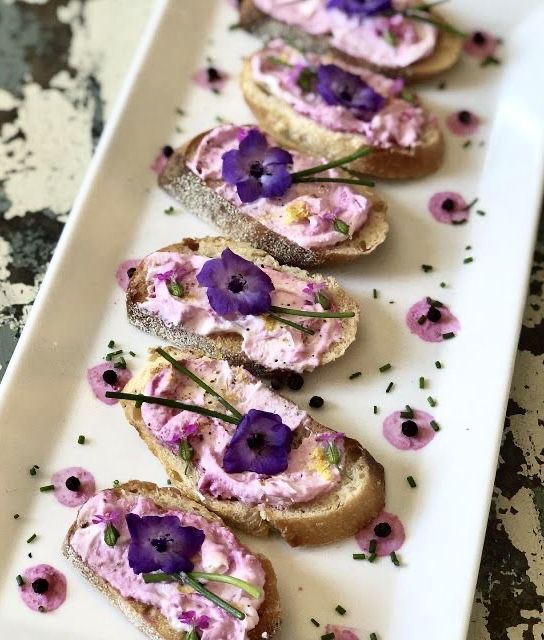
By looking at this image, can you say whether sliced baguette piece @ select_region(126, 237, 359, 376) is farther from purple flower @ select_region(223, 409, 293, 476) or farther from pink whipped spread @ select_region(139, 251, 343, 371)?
purple flower @ select_region(223, 409, 293, 476)

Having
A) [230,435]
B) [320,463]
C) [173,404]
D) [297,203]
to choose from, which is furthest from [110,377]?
[297,203]

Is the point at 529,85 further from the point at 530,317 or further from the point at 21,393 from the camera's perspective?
the point at 21,393

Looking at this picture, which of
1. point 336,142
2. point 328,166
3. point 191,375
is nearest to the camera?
point 191,375

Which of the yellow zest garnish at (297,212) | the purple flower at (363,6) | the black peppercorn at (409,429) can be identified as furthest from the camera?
the purple flower at (363,6)

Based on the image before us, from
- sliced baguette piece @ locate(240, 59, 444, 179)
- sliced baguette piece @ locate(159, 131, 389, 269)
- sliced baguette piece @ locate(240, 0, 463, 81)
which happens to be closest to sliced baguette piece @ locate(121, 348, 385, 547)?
sliced baguette piece @ locate(159, 131, 389, 269)

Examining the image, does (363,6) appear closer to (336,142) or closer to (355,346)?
(336,142)

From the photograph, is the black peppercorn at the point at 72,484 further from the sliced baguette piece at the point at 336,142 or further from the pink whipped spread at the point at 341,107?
the pink whipped spread at the point at 341,107

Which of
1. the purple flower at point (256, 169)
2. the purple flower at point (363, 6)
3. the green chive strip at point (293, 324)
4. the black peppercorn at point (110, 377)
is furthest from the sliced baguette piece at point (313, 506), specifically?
the purple flower at point (363, 6)
